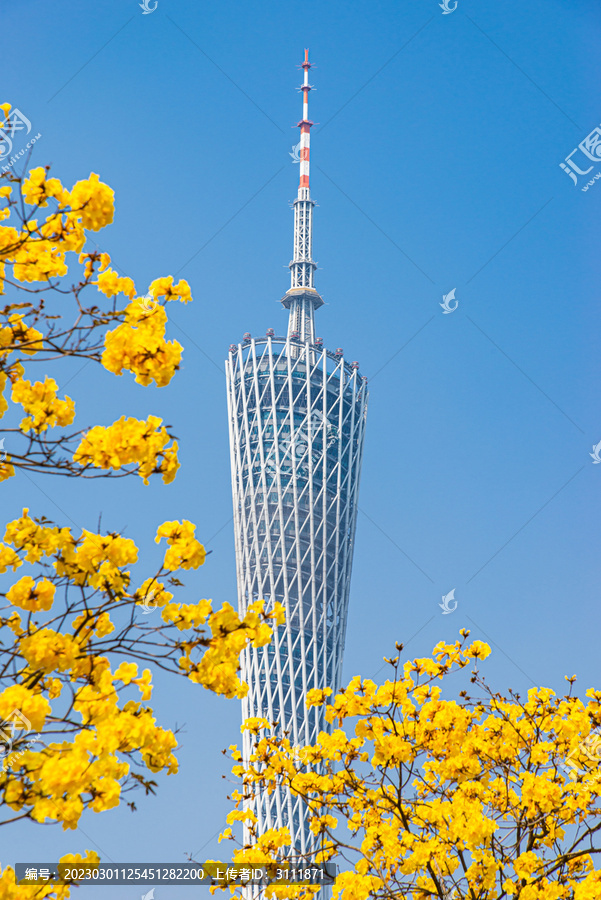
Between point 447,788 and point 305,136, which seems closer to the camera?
point 447,788

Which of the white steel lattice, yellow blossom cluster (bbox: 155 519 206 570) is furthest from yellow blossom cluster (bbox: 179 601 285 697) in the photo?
the white steel lattice

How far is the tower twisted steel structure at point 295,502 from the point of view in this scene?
233 feet

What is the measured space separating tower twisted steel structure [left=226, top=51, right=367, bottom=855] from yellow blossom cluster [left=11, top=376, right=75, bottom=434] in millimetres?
66810

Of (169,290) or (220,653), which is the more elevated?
(169,290)

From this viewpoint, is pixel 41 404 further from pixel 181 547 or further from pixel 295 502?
pixel 295 502

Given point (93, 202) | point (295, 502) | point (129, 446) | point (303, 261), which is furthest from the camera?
point (303, 261)

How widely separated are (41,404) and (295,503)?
233 ft

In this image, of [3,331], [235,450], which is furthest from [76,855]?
[235,450]

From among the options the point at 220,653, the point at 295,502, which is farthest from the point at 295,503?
the point at 220,653

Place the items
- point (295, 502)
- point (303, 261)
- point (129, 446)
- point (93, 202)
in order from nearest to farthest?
point (129, 446), point (93, 202), point (295, 502), point (303, 261)

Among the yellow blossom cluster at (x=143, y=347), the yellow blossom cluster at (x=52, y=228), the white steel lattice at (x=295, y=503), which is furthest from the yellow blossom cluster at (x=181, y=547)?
the white steel lattice at (x=295, y=503)

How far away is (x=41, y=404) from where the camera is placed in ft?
16.0

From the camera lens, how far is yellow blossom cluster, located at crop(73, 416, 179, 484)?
4.08m

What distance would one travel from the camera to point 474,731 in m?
9.11
